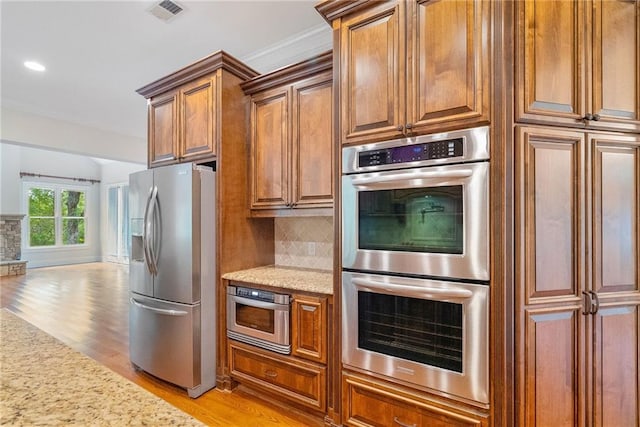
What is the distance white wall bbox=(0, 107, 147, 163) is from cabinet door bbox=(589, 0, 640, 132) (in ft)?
22.3

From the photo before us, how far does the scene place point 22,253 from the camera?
8430 millimetres

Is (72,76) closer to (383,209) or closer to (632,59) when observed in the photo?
(383,209)

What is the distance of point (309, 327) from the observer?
2.18 meters

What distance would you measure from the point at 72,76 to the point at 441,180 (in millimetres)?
4643

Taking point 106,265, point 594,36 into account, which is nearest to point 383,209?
point 594,36

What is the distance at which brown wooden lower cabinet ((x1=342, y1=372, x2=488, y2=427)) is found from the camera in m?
1.63

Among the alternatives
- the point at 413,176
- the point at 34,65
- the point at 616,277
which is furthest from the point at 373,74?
the point at 34,65

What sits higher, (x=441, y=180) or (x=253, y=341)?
(x=441, y=180)

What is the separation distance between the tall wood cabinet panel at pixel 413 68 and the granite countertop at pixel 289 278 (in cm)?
100

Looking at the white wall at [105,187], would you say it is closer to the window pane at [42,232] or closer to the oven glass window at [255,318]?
the window pane at [42,232]

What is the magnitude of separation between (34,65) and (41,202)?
685cm

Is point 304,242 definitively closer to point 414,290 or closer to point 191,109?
point 414,290

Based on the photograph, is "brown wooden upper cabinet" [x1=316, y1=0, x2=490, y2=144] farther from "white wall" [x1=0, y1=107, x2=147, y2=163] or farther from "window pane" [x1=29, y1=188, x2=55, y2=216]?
"window pane" [x1=29, y1=188, x2=55, y2=216]

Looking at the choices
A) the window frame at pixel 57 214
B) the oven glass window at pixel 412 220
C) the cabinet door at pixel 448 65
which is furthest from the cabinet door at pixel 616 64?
the window frame at pixel 57 214
